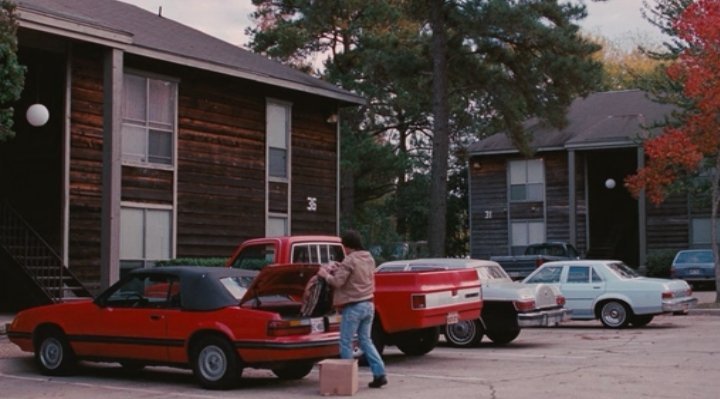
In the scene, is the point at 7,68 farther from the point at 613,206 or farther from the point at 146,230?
the point at 613,206

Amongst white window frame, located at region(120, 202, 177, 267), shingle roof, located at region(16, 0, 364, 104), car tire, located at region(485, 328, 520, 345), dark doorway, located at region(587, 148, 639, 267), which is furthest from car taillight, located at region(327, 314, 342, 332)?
dark doorway, located at region(587, 148, 639, 267)

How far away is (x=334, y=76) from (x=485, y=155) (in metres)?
7.81

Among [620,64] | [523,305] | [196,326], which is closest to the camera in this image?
[196,326]

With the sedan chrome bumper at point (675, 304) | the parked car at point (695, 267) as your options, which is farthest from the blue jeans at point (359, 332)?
the parked car at point (695, 267)

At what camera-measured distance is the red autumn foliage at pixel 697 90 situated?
28.3m

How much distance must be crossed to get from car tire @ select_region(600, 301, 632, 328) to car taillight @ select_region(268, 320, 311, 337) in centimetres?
1088

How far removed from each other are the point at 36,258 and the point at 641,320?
12.7 meters

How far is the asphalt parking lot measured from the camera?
11.7 metres

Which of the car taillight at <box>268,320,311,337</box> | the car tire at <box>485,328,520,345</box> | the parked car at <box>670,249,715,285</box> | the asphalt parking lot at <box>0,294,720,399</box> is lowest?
the asphalt parking lot at <box>0,294,720,399</box>

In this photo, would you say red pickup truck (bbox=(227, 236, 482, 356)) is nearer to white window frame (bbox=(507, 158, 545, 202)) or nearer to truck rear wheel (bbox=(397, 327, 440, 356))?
truck rear wheel (bbox=(397, 327, 440, 356))

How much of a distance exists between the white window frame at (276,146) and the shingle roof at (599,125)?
16591 mm

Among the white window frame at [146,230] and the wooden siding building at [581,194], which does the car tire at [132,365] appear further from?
the wooden siding building at [581,194]

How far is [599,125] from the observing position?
147ft

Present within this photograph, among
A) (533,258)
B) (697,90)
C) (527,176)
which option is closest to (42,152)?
(697,90)
